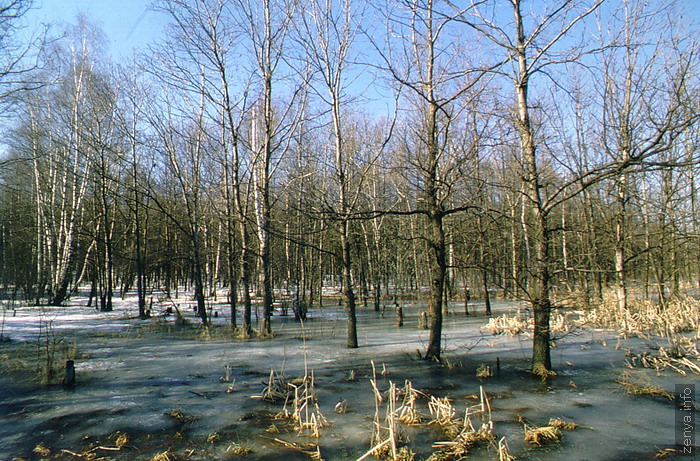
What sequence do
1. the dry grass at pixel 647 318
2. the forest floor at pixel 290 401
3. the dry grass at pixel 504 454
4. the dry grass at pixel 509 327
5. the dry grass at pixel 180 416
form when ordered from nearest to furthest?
the dry grass at pixel 504 454
the forest floor at pixel 290 401
the dry grass at pixel 180 416
the dry grass at pixel 647 318
the dry grass at pixel 509 327

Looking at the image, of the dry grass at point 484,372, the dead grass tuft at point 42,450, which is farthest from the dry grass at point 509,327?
the dead grass tuft at point 42,450

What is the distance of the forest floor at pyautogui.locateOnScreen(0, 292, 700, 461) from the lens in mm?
4832

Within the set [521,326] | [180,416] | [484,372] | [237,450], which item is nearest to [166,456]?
[237,450]

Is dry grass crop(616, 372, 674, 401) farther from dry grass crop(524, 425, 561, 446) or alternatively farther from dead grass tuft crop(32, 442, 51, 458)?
dead grass tuft crop(32, 442, 51, 458)

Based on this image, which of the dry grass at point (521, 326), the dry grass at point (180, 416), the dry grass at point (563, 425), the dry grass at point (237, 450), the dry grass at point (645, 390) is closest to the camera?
the dry grass at point (237, 450)

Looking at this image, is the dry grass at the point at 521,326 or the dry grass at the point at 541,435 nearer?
the dry grass at the point at 541,435

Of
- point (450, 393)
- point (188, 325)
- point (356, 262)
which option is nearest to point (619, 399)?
point (450, 393)

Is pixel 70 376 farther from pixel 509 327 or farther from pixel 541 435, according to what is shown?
pixel 509 327

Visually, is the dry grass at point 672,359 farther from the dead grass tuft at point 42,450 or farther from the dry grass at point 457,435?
the dead grass tuft at point 42,450

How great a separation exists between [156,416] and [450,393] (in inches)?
163

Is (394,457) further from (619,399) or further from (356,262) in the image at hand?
(356,262)

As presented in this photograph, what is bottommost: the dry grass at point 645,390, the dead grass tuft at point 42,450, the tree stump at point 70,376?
the dry grass at point 645,390

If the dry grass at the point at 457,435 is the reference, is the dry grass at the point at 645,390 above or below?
below

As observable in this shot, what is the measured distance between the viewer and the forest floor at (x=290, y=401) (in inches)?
190
